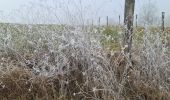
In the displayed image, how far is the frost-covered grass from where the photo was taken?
6.50 m

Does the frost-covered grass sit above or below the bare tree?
below

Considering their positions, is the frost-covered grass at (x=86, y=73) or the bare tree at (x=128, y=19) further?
the bare tree at (x=128, y=19)

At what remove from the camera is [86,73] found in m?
6.70

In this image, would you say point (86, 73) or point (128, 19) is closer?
point (86, 73)

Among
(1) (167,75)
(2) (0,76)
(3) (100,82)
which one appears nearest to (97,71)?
(3) (100,82)

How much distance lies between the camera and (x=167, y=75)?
6863mm

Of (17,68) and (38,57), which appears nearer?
(17,68)

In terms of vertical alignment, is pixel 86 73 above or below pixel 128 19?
below

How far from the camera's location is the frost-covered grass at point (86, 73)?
6.50 meters

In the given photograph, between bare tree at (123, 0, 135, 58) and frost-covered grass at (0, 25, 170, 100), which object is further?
bare tree at (123, 0, 135, 58)

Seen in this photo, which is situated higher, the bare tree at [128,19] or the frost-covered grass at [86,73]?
the bare tree at [128,19]

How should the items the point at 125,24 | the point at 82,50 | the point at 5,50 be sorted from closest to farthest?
1. the point at 82,50
2. the point at 125,24
3. the point at 5,50

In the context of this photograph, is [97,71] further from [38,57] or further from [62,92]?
[38,57]

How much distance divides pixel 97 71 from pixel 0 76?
1669 mm
